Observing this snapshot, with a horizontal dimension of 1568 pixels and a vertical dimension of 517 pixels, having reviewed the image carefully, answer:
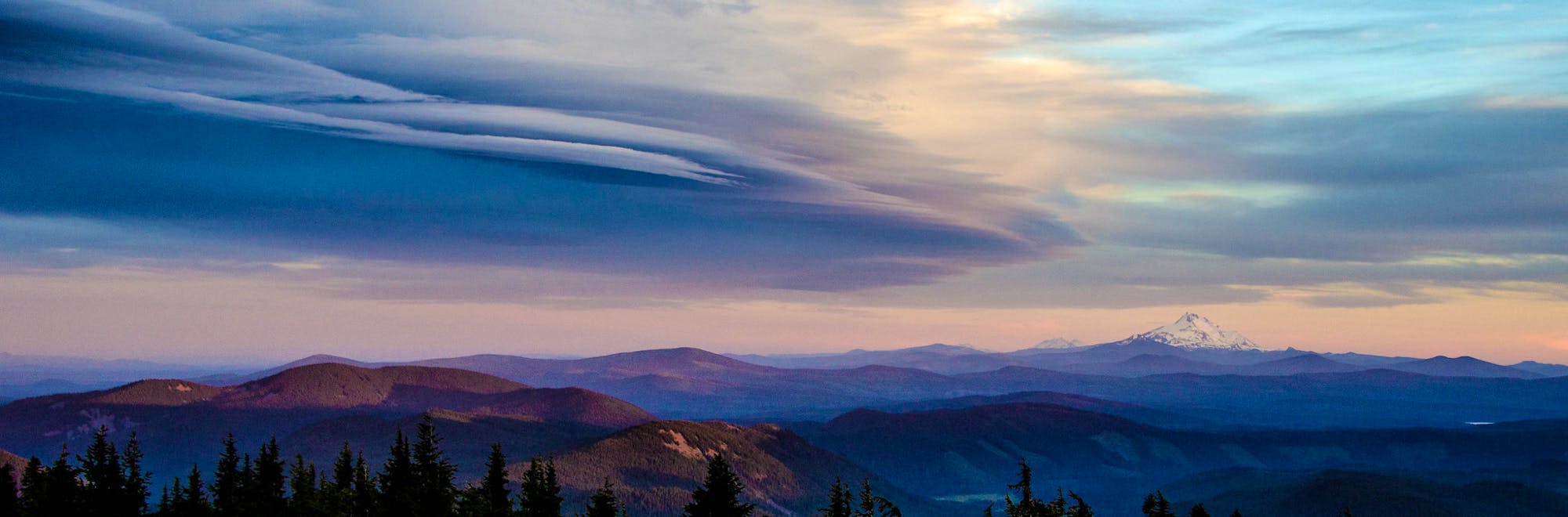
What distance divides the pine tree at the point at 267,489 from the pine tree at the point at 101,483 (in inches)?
321

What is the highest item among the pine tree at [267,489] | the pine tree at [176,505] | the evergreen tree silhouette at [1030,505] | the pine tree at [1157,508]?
the evergreen tree silhouette at [1030,505]

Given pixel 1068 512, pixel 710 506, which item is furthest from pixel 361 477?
pixel 1068 512

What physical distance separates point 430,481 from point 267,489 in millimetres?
35290

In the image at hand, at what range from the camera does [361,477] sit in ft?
A: 227

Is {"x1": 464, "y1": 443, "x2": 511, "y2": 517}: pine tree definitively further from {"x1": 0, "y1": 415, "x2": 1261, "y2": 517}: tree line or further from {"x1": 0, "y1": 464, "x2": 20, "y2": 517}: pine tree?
{"x1": 0, "y1": 464, "x2": 20, "y2": 517}: pine tree

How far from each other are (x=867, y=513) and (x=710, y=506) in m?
6.76

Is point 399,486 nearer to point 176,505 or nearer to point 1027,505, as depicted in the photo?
point 1027,505

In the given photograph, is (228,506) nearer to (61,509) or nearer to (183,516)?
(183,516)

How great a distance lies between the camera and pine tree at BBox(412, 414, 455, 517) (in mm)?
52566

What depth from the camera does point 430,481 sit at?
53.2 metres

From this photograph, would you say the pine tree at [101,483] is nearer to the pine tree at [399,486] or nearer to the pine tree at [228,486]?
the pine tree at [228,486]

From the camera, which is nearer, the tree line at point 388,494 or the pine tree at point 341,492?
the tree line at point 388,494

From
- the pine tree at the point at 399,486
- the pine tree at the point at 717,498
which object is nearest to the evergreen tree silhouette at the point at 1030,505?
the pine tree at the point at 717,498

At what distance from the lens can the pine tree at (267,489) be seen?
7881 cm
